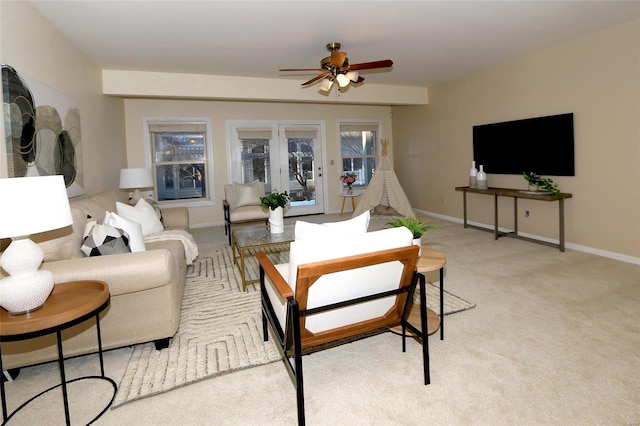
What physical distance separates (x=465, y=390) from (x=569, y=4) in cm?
345

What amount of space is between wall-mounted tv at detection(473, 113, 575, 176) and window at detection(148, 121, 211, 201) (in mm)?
4785

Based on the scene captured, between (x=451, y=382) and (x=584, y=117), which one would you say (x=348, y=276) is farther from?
(x=584, y=117)

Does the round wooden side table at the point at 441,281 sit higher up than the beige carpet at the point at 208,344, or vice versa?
the round wooden side table at the point at 441,281

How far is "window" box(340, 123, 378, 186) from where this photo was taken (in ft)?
26.0

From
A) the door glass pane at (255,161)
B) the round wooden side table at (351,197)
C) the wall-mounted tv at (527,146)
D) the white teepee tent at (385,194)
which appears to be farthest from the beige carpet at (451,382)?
the door glass pane at (255,161)

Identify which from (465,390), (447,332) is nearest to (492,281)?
(447,332)

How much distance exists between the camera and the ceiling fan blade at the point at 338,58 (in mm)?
3865

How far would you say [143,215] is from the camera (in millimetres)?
3654

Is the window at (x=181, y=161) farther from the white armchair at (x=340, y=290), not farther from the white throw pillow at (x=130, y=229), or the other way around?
the white armchair at (x=340, y=290)

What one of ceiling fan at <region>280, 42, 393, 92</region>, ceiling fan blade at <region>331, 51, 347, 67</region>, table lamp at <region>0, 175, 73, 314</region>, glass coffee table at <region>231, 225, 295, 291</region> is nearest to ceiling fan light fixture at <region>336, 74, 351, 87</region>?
ceiling fan at <region>280, 42, 393, 92</region>

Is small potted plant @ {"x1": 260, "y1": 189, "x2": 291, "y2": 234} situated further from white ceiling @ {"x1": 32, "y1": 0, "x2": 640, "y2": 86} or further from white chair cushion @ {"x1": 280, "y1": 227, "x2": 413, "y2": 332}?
white chair cushion @ {"x1": 280, "y1": 227, "x2": 413, "y2": 332}

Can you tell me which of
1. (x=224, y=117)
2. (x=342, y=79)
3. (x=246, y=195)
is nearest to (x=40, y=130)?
(x=342, y=79)

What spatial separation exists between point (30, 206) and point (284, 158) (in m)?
5.94

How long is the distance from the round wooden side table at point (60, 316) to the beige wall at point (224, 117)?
510 centimetres
